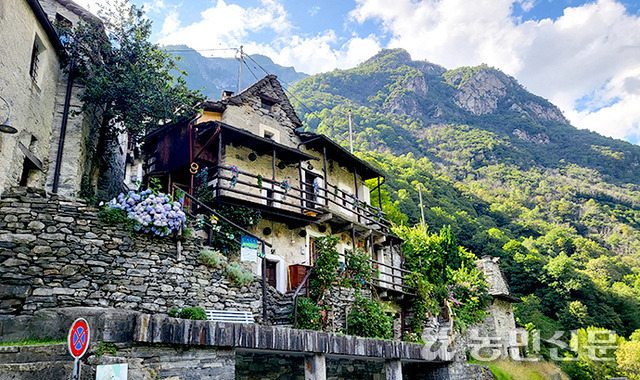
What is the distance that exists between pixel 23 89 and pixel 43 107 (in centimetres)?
140

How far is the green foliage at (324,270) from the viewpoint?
14.4m

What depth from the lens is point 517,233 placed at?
62.0m

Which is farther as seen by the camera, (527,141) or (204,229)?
(527,141)

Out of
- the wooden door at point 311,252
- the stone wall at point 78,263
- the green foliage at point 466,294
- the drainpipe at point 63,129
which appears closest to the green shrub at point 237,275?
the stone wall at point 78,263

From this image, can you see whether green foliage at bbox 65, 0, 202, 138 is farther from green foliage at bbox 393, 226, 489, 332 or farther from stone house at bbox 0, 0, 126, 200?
green foliage at bbox 393, 226, 489, 332

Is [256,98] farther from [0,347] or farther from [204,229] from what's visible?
[0,347]

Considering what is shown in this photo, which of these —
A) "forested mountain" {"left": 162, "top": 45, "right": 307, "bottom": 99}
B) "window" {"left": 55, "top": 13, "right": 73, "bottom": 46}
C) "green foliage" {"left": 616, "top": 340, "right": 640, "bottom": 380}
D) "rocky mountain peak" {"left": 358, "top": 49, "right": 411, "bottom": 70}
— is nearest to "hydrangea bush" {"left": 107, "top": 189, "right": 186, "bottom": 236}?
"window" {"left": 55, "top": 13, "right": 73, "bottom": 46}

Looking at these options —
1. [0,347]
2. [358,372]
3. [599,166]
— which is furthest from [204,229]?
[599,166]

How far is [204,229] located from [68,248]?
16.9ft

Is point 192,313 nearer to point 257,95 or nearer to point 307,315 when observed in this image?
point 307,315

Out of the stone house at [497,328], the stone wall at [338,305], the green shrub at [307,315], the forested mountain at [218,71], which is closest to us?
the green shrub at [307,315]

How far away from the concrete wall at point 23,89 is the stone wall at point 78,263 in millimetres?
1497

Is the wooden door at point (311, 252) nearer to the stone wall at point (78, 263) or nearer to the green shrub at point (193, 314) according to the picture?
the stone wall at point (78, 263)

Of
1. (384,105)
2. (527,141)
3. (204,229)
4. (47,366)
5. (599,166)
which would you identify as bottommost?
(47,366)
